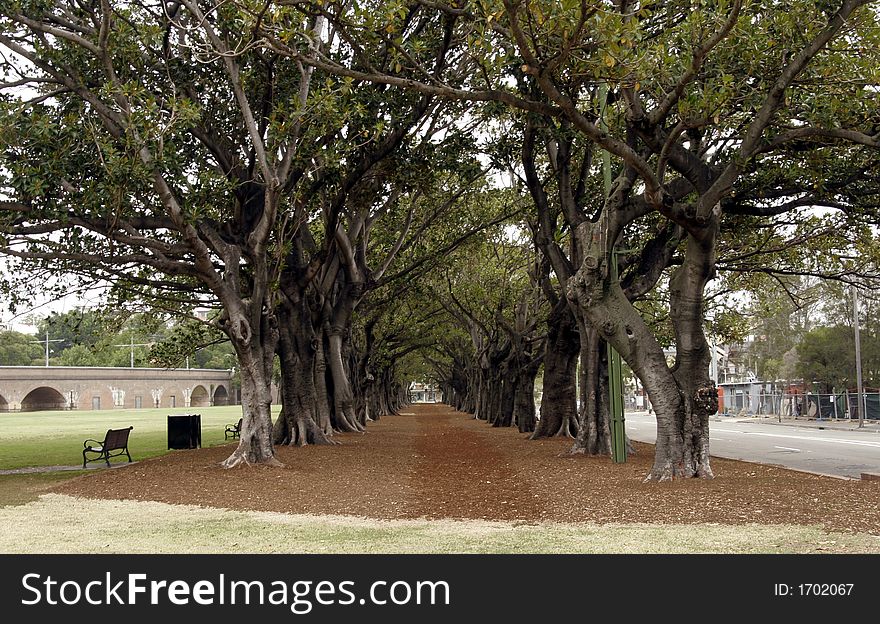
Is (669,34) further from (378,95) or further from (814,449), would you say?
(814,449)

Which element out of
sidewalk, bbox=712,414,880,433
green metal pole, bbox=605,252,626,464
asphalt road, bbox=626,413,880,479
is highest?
green metal pole, bbox=605,252,626,464

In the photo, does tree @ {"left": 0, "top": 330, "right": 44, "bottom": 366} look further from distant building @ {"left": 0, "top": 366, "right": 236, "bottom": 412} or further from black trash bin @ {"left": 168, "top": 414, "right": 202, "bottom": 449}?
black trash bin @ {"left": 168, "top": 414, "right": 202, "bottom": 449}

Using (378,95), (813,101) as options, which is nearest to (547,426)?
(378,95)

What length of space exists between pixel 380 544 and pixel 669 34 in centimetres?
885

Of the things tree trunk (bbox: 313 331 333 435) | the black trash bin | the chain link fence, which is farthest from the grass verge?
the chain link fence

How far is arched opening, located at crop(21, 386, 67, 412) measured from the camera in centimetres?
8790

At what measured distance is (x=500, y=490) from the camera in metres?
12.9

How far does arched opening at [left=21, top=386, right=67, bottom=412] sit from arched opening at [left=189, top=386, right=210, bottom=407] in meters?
18.8

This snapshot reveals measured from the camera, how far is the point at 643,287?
17859 mm

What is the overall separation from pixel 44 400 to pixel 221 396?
31449mm

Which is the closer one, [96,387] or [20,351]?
[96,387]

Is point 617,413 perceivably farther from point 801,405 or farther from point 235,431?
point 801,405

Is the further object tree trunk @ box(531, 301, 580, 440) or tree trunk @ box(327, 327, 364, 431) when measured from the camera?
tree trunk @ box(327, 327, 364, 431)

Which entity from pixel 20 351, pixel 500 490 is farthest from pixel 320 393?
pixel 20 351
